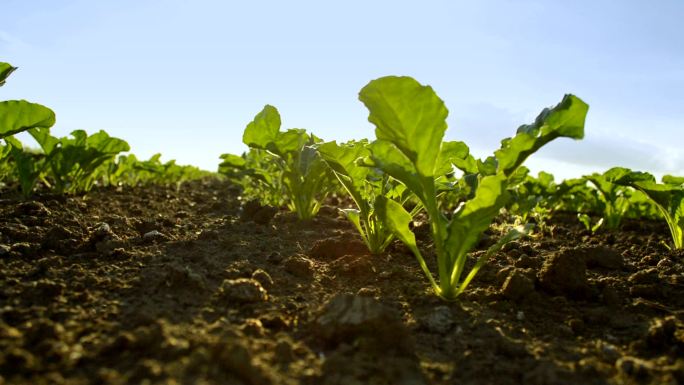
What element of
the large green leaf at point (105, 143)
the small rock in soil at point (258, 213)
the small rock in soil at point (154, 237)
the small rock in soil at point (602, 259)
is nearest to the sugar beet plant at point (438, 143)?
the small rock in soil at point (602, 259)

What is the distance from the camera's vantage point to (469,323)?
2092 millimetres

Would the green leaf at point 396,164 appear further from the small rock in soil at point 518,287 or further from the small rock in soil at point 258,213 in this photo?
the small rock in soil at point 258,213

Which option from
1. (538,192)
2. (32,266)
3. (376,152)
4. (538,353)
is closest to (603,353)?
(538,353)

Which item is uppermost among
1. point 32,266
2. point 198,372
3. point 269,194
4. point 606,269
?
point 269,194

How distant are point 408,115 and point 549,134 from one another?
0.60m

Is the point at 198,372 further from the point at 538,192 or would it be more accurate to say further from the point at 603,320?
the point at 538,192

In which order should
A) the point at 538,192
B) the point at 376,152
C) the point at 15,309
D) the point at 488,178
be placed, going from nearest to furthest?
the point at 15,309, the point at 488,178, the point at 376,152, the point at 538,192

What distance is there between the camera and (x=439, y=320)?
2.07m

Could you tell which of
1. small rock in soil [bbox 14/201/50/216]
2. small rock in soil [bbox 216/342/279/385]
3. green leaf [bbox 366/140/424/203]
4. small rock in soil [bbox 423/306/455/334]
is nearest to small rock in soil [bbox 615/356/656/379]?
small rock in soil [bbox 423/306/455/334]

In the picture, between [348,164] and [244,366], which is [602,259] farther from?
[244,366]

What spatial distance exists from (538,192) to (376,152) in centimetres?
460

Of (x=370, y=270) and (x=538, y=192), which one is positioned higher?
(x=538, y=192)

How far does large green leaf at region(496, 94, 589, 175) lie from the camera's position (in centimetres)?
208

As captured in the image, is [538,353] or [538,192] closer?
[538,353]
